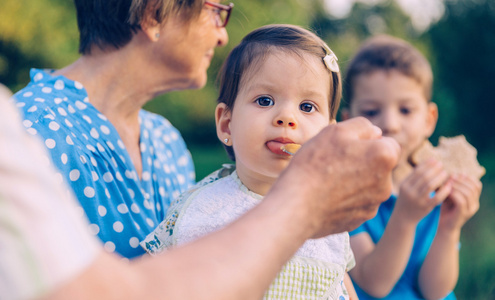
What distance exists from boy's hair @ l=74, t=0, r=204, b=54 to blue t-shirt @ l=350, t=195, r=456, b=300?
55.9 inches

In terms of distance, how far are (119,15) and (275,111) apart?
1.10m

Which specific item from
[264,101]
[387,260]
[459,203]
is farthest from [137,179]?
[459,203]

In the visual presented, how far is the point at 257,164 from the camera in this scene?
1.66m

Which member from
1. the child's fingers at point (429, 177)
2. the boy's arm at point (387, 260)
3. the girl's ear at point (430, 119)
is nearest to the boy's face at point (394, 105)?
the girl's ear at point (430, 119)

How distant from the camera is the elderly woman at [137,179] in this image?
724 millimetres

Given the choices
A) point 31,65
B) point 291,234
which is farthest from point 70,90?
point 31,65

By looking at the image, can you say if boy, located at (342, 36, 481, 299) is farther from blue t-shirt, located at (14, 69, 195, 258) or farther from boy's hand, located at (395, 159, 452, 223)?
blue t-shirt, located at (14, 69, 195, 258)

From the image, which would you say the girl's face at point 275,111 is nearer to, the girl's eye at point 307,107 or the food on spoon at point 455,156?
the girl's eye at point 307,107

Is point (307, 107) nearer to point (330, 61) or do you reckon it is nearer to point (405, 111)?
point (330, 61)

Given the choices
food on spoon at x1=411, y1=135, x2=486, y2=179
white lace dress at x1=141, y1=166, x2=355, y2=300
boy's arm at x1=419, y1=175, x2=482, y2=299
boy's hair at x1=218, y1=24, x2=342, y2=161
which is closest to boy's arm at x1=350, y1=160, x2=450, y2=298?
boy's arm at x1=419, y1=175, x2=482, y2=299

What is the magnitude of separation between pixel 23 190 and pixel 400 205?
190 centimetres

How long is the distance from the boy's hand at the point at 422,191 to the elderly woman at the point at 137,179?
1.10m

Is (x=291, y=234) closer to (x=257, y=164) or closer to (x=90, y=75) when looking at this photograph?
(x=257, y=164)

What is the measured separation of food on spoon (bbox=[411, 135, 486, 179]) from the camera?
2543 mm
